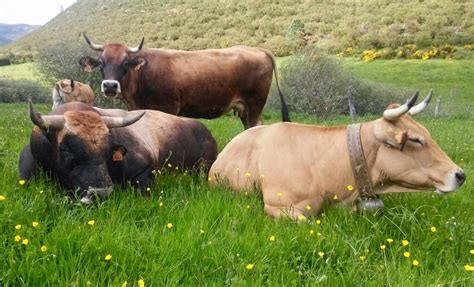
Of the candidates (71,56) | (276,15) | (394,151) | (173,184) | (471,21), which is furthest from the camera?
(276,15)

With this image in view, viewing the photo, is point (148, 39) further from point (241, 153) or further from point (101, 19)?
point (241, 153)

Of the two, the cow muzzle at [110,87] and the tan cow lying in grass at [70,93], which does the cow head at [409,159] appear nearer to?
the cow muzzle at [110,87]

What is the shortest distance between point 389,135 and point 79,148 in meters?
3.01

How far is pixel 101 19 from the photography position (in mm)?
92312

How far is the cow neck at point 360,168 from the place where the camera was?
451 centimetres

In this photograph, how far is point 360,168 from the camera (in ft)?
14.7

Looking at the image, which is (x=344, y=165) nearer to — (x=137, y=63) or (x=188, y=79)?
(x=137, y=63)

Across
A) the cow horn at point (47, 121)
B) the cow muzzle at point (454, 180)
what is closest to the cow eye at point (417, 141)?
the cow muzzle at point (454, 180)

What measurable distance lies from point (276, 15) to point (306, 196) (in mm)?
89378

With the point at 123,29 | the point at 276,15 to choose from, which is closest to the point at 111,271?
the point at 123,29

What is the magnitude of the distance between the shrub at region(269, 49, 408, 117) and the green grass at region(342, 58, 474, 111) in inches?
277

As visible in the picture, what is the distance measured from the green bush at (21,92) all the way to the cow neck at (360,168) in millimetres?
36130

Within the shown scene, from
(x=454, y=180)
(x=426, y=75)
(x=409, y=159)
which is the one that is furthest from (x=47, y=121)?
(x=426, y=75)

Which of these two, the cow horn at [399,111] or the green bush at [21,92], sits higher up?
the cow horn at [399,111]
